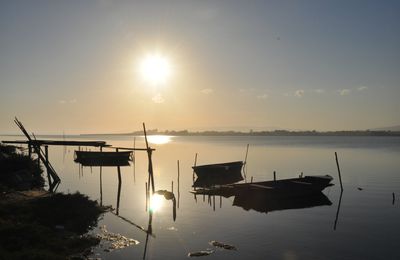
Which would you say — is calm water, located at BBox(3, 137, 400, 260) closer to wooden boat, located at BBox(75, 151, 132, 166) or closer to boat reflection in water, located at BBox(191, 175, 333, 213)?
boat reflection in water, located at BBox(191, 175, 333, 213)

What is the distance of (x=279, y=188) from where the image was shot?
32.9m

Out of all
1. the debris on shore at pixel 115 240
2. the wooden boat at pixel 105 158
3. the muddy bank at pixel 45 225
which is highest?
the wooden boat at pixel 105 158

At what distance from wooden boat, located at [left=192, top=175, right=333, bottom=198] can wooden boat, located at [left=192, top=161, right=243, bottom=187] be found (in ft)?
25.8

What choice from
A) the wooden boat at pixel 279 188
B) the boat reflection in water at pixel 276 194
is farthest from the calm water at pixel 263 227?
the wooden boat at pixel 279 188

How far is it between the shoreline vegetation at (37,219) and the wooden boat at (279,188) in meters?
11.6

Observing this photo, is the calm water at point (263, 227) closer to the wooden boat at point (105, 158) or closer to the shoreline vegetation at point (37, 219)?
the shoreline vegetation at point (37, 219)

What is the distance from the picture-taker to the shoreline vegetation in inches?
568

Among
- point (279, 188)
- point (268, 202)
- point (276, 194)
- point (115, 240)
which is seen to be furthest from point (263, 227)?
point (279, 188)

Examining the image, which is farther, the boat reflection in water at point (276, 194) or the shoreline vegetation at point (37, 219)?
the boat reflection in water at point (276, 194)

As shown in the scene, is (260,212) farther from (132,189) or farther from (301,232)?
(132,189)

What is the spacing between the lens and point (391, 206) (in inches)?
1167

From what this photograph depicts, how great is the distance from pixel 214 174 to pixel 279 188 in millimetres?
12455

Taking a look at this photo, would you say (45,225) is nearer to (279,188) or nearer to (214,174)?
(279,188)

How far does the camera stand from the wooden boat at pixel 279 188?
31.9 m
